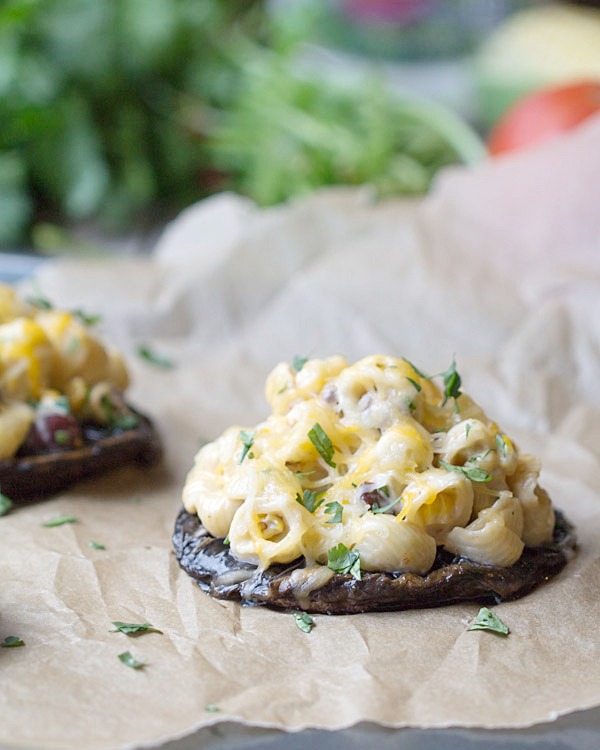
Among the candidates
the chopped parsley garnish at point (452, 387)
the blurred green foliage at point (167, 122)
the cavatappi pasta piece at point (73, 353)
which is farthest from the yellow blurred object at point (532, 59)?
the chopped parsley garnish at point (452, 387)

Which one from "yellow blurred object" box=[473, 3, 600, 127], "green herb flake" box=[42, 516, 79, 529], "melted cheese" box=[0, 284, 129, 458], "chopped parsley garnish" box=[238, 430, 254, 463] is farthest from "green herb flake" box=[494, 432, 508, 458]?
"yellow blurred object" box=[473, 3, 600, 127]

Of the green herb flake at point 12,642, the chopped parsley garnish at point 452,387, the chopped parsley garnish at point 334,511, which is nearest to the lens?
the green herb flake at point 12,642

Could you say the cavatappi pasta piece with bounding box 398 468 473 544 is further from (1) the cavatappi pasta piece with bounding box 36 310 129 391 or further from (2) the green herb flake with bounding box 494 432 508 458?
(1) the cavatappi pasta piece with bounding box 36 310 129 391

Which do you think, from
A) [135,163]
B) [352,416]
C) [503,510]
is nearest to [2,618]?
[352,416]

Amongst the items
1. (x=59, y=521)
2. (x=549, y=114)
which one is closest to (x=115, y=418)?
Result: (x=59, y=521)

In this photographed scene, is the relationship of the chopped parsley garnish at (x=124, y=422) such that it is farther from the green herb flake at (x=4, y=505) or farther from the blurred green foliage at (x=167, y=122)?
the blurred green foliage at (x=167, y=122)

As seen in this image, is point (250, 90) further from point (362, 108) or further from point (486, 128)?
point (486, 128)
